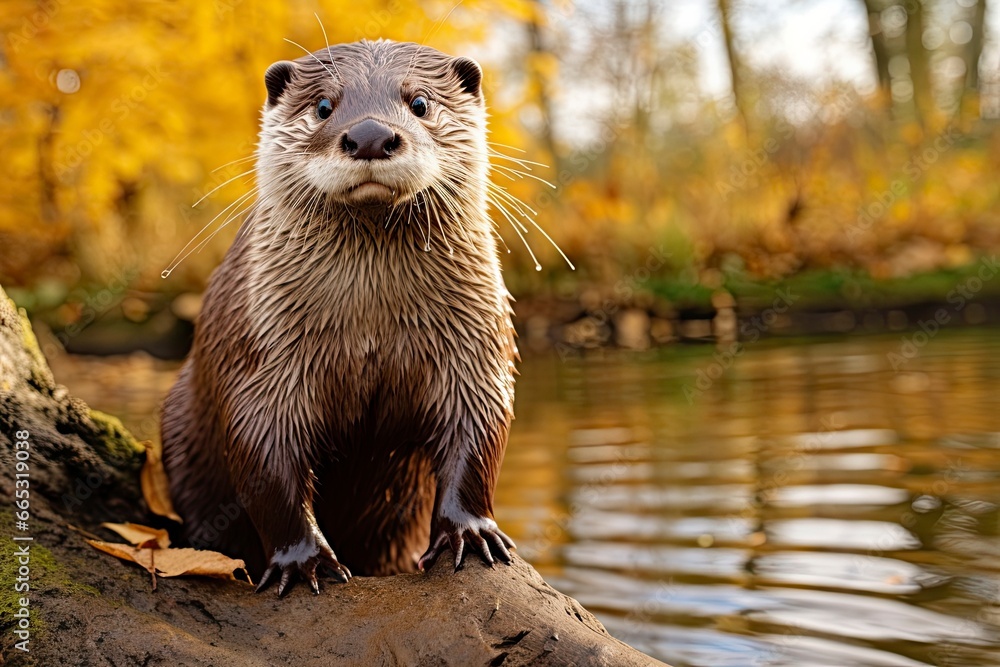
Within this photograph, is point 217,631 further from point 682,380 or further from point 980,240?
point 980,240

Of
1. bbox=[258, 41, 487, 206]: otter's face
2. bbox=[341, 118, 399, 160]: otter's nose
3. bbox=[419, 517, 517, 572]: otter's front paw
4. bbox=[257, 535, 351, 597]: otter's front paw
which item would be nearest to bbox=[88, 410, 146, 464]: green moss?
bbox=[257, 535, 351, 597]: otter's front paw

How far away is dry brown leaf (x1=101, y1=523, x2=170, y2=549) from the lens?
8.27ft

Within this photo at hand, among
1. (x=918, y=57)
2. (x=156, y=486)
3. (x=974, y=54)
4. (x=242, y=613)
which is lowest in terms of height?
(x=242, y=613)

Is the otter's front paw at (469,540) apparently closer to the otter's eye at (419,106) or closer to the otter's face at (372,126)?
the otter's face at (372,126)

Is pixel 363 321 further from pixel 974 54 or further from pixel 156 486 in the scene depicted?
pixel 974 54

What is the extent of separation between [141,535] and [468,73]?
1369 millimetres

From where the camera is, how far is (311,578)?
2.34 meters

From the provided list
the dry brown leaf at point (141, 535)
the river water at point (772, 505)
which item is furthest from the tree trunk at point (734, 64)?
the dry brown leaf at point (141, 535)

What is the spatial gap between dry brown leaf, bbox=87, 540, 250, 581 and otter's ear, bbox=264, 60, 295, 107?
1080mm

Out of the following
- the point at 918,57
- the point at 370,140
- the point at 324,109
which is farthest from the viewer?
the point at 918,57

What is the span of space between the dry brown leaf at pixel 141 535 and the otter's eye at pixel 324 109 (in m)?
1.07

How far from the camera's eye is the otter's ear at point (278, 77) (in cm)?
252

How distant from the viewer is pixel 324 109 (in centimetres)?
239

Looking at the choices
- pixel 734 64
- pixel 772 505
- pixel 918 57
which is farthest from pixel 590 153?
pixel 772 505
